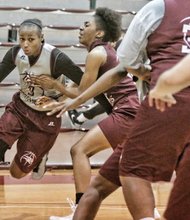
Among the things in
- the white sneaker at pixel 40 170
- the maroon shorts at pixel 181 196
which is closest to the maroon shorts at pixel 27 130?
the white sneaker at pixel 40 170

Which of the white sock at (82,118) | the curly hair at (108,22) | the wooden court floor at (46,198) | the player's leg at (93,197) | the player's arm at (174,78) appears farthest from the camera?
the white sock at (82,118)

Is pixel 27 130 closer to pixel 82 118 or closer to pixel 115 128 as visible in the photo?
pixel 115 128

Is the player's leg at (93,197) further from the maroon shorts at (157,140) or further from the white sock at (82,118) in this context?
the white sock at (82,118)

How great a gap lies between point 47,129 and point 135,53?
2.02 metres

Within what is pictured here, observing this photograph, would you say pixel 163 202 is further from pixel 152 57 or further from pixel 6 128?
pixel 152 57

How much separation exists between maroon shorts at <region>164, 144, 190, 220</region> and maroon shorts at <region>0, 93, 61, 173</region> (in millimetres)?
2310

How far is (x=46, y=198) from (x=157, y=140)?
100 inches

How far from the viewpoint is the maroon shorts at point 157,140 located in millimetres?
2688

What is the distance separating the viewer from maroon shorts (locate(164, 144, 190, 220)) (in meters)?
2.58

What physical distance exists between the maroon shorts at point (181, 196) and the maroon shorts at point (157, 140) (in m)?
0.15

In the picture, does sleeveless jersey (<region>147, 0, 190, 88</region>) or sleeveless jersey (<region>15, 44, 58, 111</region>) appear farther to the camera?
sleeveless jersey (<region>15, 44, 58, 111</region>)

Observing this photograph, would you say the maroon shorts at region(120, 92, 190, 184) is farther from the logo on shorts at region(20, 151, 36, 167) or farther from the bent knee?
the logo on shorts at region(20, 151, 36, 167)

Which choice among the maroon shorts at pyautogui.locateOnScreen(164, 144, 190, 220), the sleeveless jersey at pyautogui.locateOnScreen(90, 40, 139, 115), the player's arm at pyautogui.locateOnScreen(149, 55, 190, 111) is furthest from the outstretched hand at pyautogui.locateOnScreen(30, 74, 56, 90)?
the player's arm at pyautogui.locateOnScreen(149, 55, 190, 111)

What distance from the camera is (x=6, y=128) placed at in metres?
4.76
